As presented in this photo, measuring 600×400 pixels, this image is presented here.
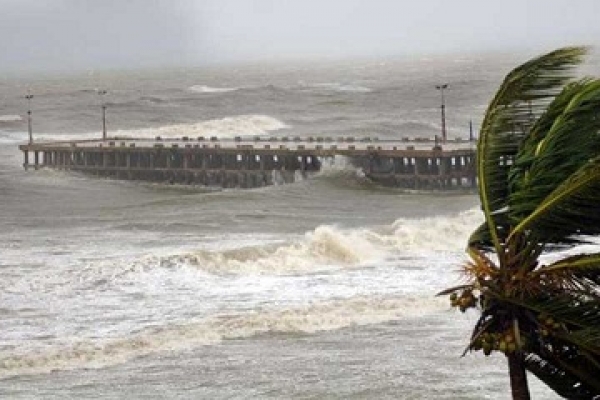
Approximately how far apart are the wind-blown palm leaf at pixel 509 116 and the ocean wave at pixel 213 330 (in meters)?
15.0

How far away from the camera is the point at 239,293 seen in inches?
1182

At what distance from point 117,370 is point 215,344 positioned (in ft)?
8.33

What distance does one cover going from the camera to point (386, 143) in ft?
220

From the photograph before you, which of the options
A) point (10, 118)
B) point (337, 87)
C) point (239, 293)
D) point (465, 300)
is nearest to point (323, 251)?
point (239, 293)

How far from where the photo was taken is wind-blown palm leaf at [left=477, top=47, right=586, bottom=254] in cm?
923

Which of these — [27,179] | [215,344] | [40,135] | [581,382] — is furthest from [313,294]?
[40,135]

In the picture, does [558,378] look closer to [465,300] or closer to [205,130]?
[465,300]

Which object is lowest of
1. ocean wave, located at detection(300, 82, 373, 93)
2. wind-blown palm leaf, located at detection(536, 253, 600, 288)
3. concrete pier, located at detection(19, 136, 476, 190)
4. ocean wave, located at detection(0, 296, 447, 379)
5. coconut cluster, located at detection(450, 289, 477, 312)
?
ocean wave, located at detection(0, 296, 447, 379)

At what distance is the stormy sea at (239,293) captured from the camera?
21431 millimetres

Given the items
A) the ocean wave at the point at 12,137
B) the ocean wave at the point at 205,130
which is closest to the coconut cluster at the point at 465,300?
the ocean wave at the point at 205,130

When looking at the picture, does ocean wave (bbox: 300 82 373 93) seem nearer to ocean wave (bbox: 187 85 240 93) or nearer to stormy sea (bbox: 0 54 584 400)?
ocean wave (bbox: 187 85 240 93)

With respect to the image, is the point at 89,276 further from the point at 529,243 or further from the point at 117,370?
the point at 529,243

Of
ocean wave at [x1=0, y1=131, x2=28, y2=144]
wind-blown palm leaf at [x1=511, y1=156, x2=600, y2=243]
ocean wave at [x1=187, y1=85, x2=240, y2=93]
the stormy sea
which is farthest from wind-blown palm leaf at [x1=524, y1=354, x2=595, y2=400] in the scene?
ocean wave at [x1=187, y1=85, x2=240, y2=93]

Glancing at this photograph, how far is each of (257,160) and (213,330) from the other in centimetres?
3909
